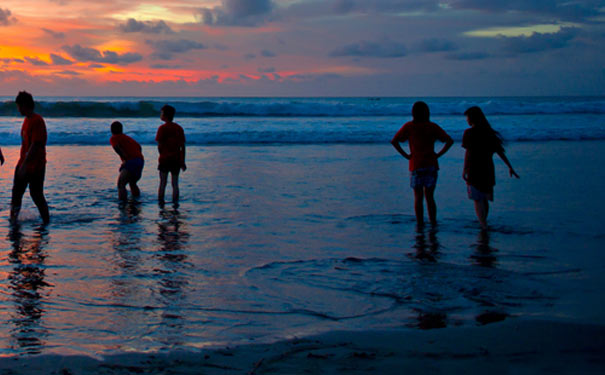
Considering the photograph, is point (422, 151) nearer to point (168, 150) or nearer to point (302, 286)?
point (302, 286)

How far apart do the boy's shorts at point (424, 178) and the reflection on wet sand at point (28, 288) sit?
4.41 metres

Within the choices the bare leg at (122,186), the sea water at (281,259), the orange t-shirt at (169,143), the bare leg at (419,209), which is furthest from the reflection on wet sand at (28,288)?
the bare leg at (419,209)

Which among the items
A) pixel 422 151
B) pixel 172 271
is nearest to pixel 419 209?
pixel 422 151

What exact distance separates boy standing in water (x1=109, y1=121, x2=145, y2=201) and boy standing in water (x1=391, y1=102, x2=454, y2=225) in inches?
175

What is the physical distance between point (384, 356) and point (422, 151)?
461 centimetres

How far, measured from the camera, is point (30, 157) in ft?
26.0

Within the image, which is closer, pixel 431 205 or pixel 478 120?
pixel 478 120

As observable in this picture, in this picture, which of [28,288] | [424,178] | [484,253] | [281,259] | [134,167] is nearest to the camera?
[28,288]

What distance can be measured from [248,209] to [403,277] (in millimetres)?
4120

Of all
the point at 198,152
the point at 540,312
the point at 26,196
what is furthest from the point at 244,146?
the point at 540,312

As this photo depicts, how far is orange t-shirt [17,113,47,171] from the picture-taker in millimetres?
7837

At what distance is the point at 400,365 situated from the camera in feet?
11.5

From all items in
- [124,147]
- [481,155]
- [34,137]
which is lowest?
[481,155]

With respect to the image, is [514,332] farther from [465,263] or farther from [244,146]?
[244,146]
